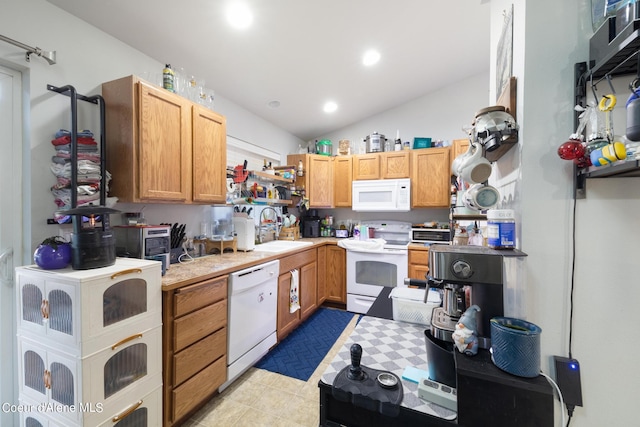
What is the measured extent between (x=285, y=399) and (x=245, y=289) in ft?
2.72

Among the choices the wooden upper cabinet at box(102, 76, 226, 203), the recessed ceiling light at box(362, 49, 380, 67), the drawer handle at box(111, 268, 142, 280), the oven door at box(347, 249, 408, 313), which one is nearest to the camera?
the drawer handle at box(111, 268, 142, 280)

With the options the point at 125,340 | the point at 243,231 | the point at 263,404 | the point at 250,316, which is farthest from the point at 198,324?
the point at 243,231

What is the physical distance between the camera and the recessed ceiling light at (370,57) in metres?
2.44

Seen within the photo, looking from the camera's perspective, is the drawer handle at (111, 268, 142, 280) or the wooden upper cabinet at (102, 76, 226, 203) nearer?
the drawer handle at (111, 268, 142, 280)

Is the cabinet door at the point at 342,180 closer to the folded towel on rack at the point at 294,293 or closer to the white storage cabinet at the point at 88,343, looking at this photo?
the folded towel on rack at the point at 294,293

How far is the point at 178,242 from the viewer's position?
6.93 ft

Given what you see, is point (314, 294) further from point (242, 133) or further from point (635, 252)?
point (635, 252)

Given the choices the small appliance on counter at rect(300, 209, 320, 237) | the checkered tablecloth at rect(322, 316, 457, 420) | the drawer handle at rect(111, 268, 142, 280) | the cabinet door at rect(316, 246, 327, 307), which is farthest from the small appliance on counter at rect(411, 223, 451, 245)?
the drawer handle at rect(111, 268, 142, 280)

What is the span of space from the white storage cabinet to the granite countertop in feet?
0.45

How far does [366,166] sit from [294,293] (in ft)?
6.75

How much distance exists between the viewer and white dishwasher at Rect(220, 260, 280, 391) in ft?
6.15

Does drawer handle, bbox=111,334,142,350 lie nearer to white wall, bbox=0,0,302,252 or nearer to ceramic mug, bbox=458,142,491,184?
white wall, bbox=0,0,302,252

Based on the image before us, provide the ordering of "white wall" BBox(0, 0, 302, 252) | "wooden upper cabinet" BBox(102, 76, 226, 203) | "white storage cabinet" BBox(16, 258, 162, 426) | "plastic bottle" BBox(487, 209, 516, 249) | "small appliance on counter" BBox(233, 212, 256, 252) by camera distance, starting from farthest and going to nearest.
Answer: "small appliance on counter" BBox(233, 212, 256, 252), "wooden upper cabinet" BBox(102, 76, 226, 203), "white wall" BBox(0, 0, 302, 252), "white storage cabinet" BBox(16, 258, 162, 426), "plastic bottle" BBox(487, 209, 516, 249)

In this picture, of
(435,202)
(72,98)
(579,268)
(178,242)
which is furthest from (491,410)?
(435,202)
